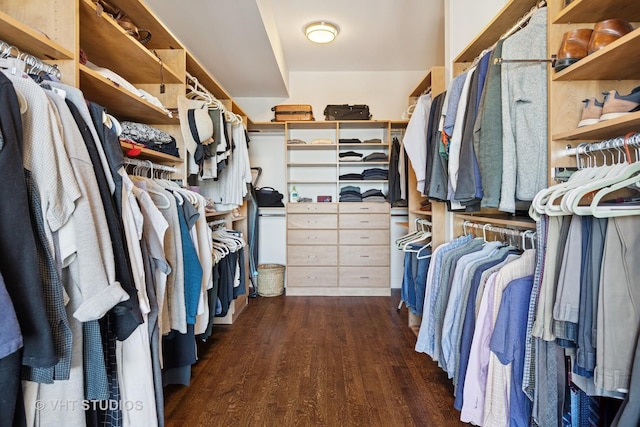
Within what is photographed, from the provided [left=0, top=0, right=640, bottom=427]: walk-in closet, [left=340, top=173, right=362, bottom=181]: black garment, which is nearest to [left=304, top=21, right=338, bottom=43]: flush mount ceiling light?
[left=0, top=0, right=640, bottom=427]: walk-in closet

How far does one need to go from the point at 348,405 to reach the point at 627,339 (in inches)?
49.4

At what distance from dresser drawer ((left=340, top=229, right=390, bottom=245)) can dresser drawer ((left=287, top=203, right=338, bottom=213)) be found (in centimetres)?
29

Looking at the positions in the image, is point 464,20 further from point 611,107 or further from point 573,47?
point 611,107

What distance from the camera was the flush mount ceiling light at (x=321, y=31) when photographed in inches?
116

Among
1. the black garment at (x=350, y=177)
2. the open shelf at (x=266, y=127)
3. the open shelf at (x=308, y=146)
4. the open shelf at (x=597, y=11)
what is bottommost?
the black garment at (x=350, y=177)

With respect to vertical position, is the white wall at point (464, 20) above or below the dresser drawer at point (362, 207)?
above

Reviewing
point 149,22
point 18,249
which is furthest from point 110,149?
point 149,22

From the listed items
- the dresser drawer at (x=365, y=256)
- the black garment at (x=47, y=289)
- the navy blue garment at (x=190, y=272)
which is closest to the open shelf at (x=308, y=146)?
the dresser drawer at (x=365, y=256)

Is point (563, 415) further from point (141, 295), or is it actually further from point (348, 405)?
point (141, 295)

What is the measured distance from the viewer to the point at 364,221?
11.9 feet

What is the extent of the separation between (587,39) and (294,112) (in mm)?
2864

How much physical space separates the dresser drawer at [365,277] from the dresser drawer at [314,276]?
10 centimetres

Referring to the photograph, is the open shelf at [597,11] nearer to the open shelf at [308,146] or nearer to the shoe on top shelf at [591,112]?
the shoe on top shelf at [591,112]

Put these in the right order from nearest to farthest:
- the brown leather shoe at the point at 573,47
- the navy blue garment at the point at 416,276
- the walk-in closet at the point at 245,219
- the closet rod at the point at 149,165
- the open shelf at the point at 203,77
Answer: the walk-in closet at the point at 245,219 → the brown leather shoe at the point at 573,47 → the closet rod at the point at 149,165 → the open shelf at the point at 203,77 → the navy blue garment at the point at 416,276
